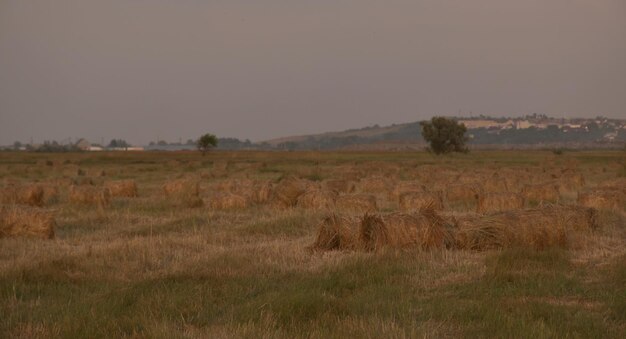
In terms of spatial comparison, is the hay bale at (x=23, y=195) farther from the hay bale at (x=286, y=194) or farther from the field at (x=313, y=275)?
the hay bale at (x=286, y=194)

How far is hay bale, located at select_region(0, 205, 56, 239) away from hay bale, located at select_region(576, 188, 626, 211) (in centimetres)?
1367

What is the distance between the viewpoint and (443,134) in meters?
90.2

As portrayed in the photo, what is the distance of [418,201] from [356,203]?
194 centimetres

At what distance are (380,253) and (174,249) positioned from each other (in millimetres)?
3556

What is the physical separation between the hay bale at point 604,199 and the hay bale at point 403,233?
829 cm

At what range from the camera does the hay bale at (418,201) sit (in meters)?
18.3

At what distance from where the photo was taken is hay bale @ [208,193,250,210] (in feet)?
61.2

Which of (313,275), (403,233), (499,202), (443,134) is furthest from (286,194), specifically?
(443,134)

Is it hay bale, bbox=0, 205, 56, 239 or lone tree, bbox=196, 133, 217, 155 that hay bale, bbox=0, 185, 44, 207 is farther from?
lone tree, bbox=196, 133, 217, 155

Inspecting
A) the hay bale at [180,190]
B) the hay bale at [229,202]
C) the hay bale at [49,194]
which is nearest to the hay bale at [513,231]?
the hay bale at [229,202]

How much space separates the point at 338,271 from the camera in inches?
367

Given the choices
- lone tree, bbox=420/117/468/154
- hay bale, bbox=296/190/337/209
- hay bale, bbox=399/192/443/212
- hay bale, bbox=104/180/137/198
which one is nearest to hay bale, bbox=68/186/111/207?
hay bale, bbox=104/180/137/198

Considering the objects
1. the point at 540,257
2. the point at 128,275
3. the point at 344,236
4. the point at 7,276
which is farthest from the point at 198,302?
the point at 540,257

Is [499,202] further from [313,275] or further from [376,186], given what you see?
[313,275]
